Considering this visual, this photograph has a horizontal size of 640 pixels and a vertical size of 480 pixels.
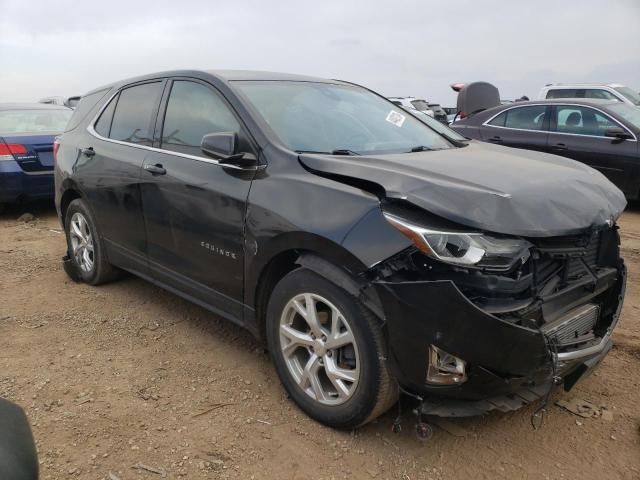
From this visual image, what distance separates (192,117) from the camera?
11.3 ft

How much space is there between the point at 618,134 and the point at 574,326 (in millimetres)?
5833

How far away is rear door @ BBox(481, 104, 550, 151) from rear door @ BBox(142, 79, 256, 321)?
5936 mm

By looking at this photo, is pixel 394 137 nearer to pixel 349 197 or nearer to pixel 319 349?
pixel 349 197

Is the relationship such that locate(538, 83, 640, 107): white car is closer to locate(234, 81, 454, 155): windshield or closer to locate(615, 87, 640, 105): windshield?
locate(615, 87, 640, 105): windshield

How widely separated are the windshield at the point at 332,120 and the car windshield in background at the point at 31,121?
534cm

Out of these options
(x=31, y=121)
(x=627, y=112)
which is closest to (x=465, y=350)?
(x=627, y=112)

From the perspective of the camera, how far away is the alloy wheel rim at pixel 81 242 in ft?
14.9

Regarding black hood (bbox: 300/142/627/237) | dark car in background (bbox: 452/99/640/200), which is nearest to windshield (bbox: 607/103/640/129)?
dark car in background (bbox: 452/99/640/200)

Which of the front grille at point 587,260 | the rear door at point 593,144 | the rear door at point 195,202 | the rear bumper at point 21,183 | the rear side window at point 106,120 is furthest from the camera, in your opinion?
the rear door at point 593,144

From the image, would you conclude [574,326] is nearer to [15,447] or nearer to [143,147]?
[15,447]

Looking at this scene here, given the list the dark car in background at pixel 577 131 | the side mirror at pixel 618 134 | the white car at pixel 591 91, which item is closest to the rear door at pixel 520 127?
the dark car in background at pixel 577 131

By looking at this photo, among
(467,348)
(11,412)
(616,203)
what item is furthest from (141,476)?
(616,203)

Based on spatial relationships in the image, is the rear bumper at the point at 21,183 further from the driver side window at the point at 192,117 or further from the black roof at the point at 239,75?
the driver side window at the point at 192,117

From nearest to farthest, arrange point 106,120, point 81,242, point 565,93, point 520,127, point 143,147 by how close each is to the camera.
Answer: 1. point 143,147
2. point 106,120
3. point 81,242
4. point 520,127
5. point 565,93
